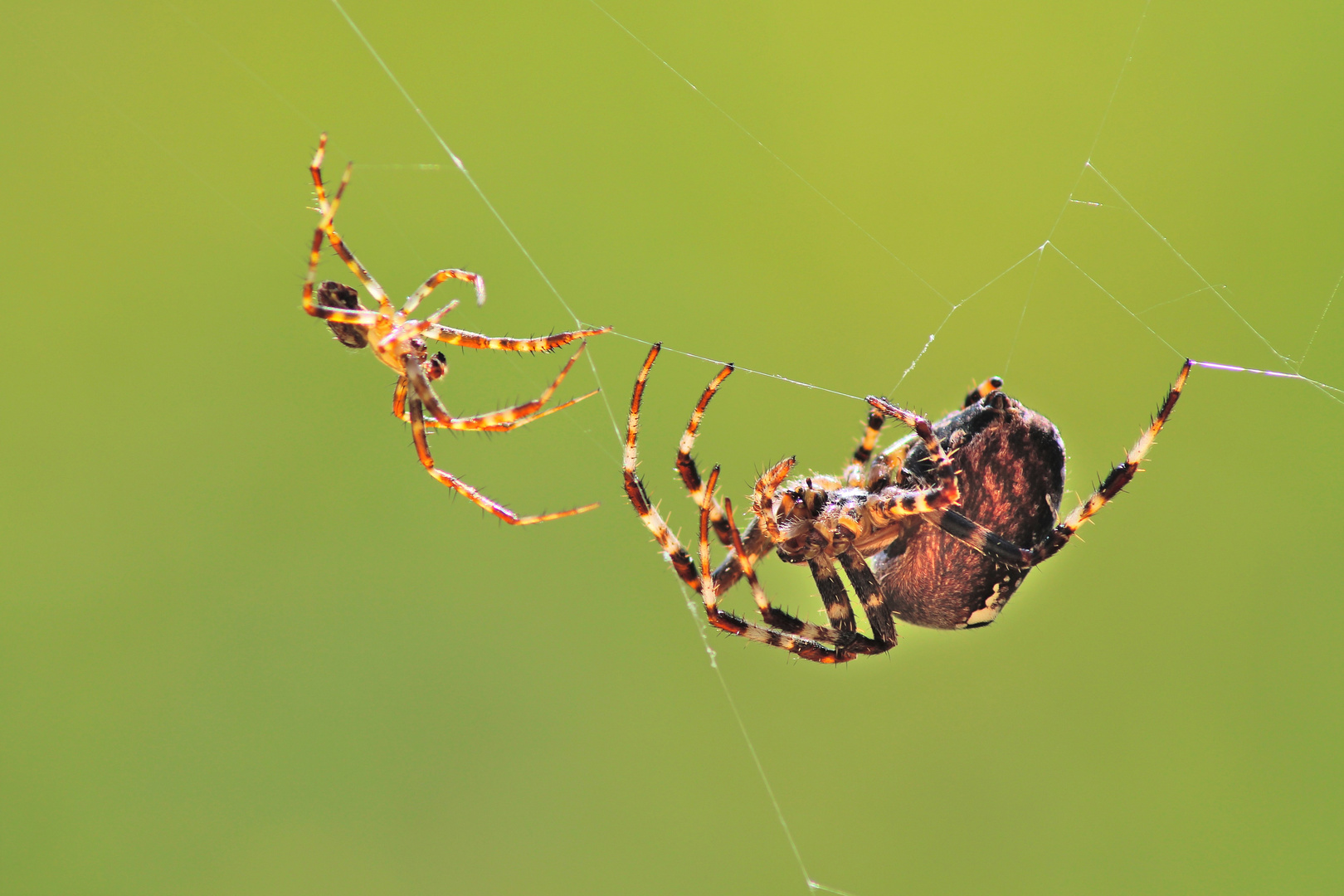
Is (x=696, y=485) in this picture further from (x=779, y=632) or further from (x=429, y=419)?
(x=429, y=419)

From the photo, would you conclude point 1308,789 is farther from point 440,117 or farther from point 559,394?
point 440,117

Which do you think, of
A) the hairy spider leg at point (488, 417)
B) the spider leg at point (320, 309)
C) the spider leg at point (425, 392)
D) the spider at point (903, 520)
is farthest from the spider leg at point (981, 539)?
the spider leg at point (320, 309)

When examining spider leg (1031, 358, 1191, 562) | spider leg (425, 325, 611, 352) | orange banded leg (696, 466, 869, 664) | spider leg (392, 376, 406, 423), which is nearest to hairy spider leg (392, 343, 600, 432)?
spider leg (392, 376, 406, 423)

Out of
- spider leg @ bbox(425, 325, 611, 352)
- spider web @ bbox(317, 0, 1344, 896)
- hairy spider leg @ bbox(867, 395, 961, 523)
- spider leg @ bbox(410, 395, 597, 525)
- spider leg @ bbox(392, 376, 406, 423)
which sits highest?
spider web @ bbox(317, 0, 1344, 896)

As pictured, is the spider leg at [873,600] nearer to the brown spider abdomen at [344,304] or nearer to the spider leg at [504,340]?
the spider leg at [504,340]

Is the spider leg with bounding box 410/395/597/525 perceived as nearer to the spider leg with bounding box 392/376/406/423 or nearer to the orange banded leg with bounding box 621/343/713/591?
the spider leg with bounding box 392/376/406/423

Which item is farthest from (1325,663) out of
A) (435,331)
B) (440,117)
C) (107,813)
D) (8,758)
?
(8,758)
